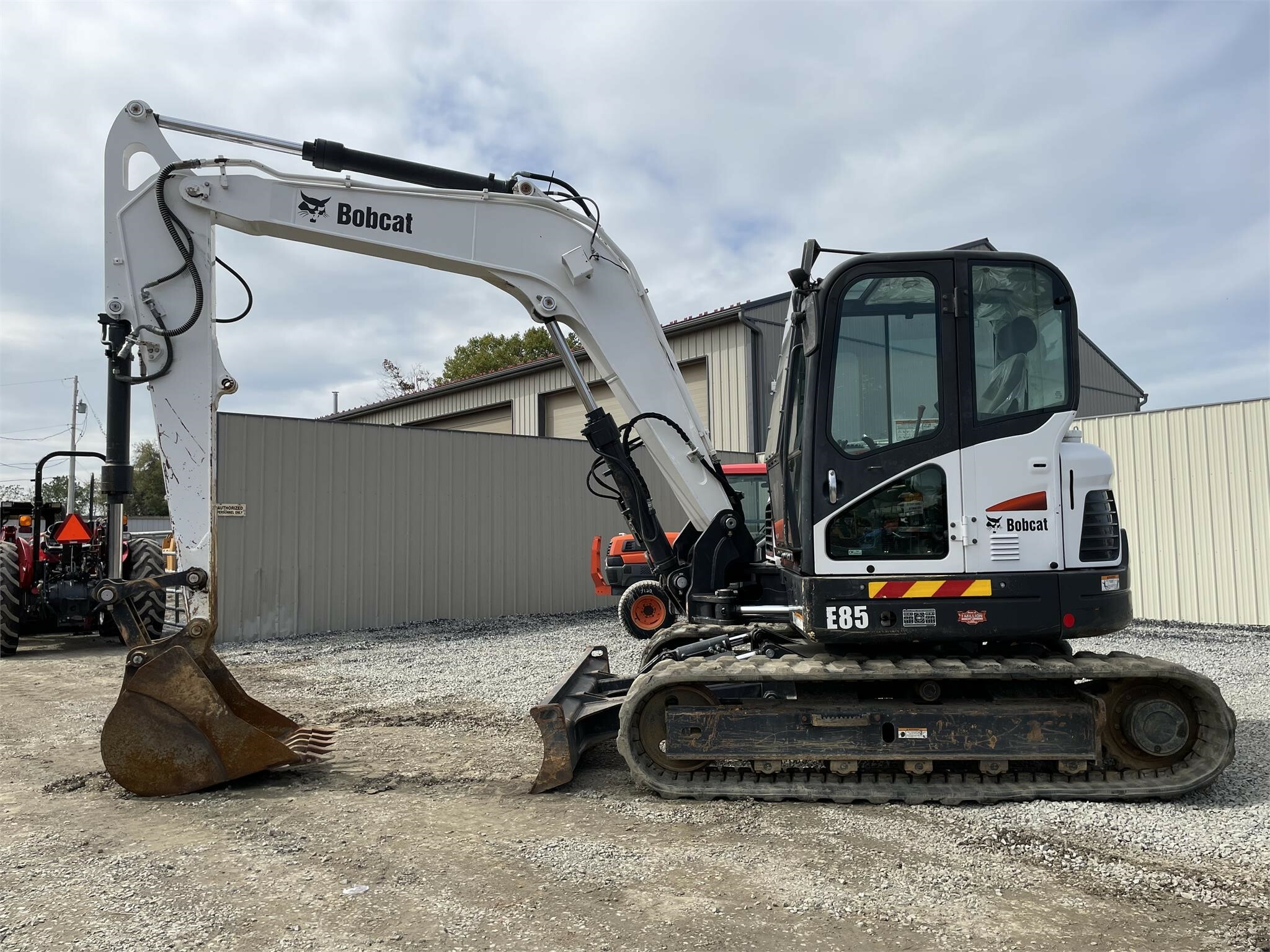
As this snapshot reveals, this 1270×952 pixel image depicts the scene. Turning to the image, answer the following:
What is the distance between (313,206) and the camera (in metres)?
5.84

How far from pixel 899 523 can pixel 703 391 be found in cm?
1426

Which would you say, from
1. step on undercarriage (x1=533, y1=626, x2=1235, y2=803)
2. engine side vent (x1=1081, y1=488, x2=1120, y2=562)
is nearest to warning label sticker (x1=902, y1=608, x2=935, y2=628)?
step on undercarriage (x1=533, y1=626, x2=1235, y2=803)

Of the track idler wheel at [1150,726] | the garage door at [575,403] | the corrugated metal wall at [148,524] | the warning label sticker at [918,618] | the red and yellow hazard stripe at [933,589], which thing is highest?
the garage door at [575,403]

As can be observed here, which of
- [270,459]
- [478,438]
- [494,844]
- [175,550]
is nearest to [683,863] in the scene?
[494,844]

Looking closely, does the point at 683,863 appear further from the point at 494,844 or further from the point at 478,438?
the point at 478,438

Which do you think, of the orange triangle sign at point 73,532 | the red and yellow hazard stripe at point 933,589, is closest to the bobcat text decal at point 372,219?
the red and yellow hazard stripe at point 933,589

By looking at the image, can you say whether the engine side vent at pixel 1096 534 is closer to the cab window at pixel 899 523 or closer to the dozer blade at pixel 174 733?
the cab window at pixel 899 523

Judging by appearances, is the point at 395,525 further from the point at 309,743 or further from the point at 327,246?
the point at 327,246

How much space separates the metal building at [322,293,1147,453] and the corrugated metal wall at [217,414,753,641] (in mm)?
2264

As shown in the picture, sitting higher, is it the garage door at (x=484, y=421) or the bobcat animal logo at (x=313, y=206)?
the garage door at (x=484, y=421)

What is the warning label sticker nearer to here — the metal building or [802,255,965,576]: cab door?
[802,255,965,576]: cab door

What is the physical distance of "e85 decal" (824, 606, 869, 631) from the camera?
194 inches

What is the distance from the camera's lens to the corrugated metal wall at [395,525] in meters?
12.4

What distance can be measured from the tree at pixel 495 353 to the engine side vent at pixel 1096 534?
128 ft
